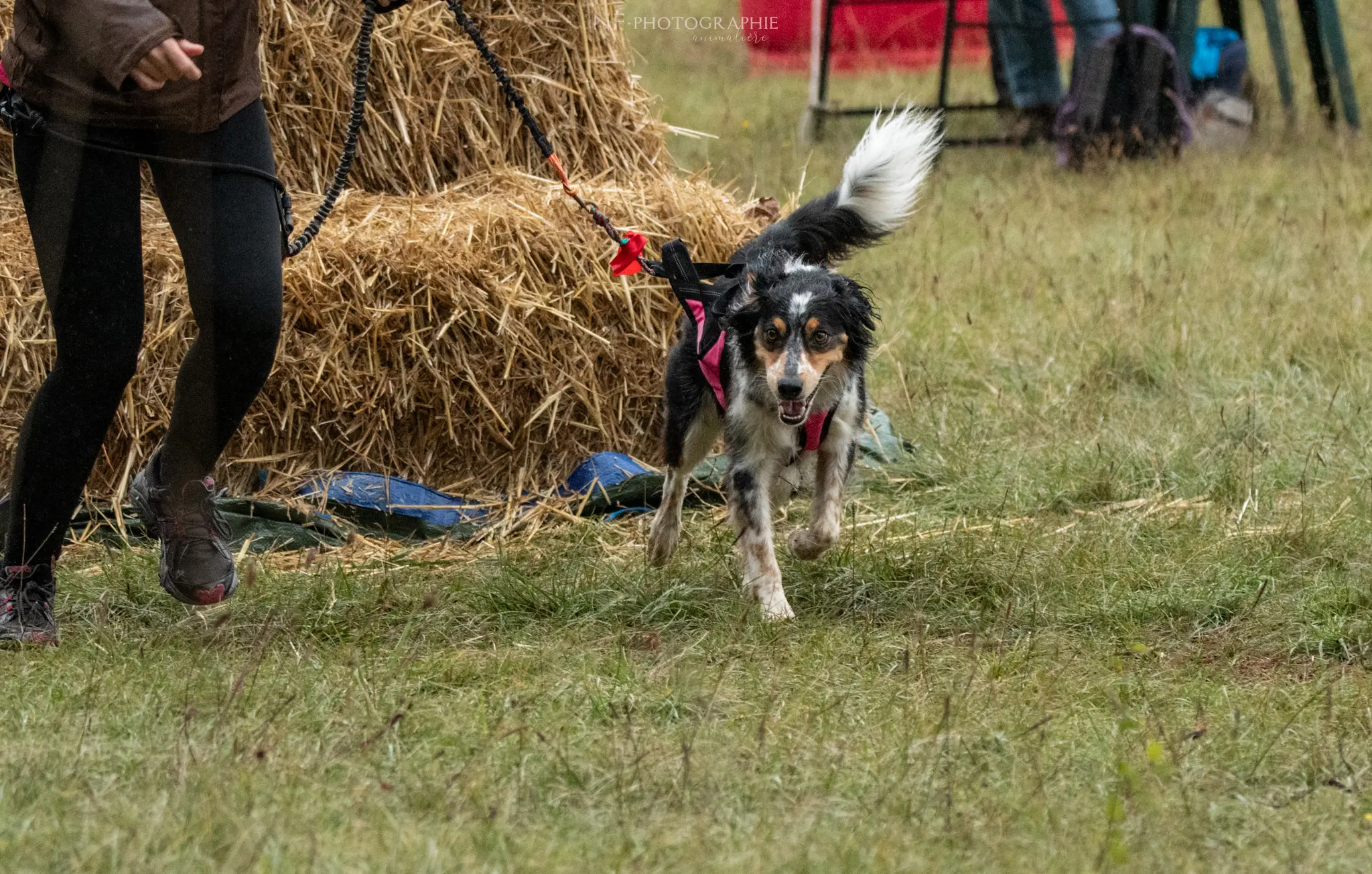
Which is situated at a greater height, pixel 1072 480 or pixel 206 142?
pixel 206 142

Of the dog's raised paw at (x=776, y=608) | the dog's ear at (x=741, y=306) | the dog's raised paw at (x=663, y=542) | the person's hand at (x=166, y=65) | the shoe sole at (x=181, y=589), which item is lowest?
the dog's raised paw at (x=663, y=542)

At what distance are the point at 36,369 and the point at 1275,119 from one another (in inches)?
341

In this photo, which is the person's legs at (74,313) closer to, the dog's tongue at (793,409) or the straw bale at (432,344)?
the straw bale at (432,344)

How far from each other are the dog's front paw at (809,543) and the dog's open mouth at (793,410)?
1.19ft

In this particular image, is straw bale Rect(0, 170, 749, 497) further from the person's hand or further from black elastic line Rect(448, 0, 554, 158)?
the person's hand

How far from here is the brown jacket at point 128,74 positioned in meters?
2.89

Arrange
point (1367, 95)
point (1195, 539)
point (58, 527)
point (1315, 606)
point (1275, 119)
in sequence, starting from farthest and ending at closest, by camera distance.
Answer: point (1367, 95), point (1275, 119), point (1195, 539), point (1315, 606), point (58, 527)

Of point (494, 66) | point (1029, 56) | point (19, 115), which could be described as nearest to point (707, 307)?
point (494, 66)

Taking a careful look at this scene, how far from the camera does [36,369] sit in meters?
4.55

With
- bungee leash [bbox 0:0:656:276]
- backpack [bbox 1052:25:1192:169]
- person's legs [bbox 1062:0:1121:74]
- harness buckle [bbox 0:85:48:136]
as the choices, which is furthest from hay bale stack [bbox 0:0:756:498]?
person's legs [bbox 1062:0:1121:74]

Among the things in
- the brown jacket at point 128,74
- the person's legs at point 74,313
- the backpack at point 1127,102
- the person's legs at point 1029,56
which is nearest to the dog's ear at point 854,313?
the brown jacket at point 128,74

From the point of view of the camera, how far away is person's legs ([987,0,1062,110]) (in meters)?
10.5

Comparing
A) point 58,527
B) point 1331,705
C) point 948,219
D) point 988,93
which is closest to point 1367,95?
point 988,93

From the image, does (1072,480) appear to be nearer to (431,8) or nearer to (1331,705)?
(1331,705)
